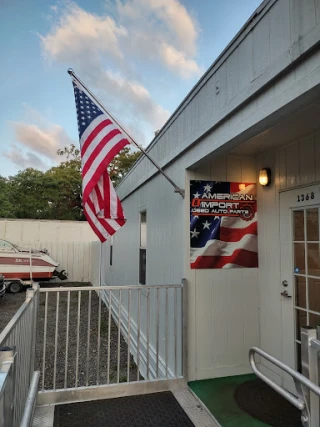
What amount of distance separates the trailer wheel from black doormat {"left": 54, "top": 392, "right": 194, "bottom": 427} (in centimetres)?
895

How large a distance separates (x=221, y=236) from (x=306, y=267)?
0.95 m

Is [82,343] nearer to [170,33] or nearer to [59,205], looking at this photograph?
[170,33]

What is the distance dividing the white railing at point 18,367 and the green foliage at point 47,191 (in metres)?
17.8

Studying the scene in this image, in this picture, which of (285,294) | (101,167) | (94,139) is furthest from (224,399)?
(94,139)

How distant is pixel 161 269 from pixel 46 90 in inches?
269

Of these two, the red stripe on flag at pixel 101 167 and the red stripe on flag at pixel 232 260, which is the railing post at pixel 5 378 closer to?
the red stripe on flag at pixel 101 167

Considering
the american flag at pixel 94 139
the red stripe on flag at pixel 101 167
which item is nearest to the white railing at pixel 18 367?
the red stripe on flag at pixel 101 167

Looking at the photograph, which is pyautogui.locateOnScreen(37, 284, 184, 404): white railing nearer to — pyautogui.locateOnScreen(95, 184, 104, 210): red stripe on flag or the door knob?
pyautogui.locateOnScreen(95, 184, 104, 210): red stripe on flag

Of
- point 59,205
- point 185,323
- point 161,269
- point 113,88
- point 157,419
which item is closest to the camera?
point 157,419

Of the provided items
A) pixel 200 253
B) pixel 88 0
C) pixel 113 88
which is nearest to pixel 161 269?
pixel 200 253

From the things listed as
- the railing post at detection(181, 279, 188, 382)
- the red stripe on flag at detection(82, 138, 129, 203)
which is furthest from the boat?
the railing post at detection(181, 279, 188, 382)

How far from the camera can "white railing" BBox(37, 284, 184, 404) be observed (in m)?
2.98

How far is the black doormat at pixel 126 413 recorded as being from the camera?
2.59 meters

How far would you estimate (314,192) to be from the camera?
2807 millimetres
